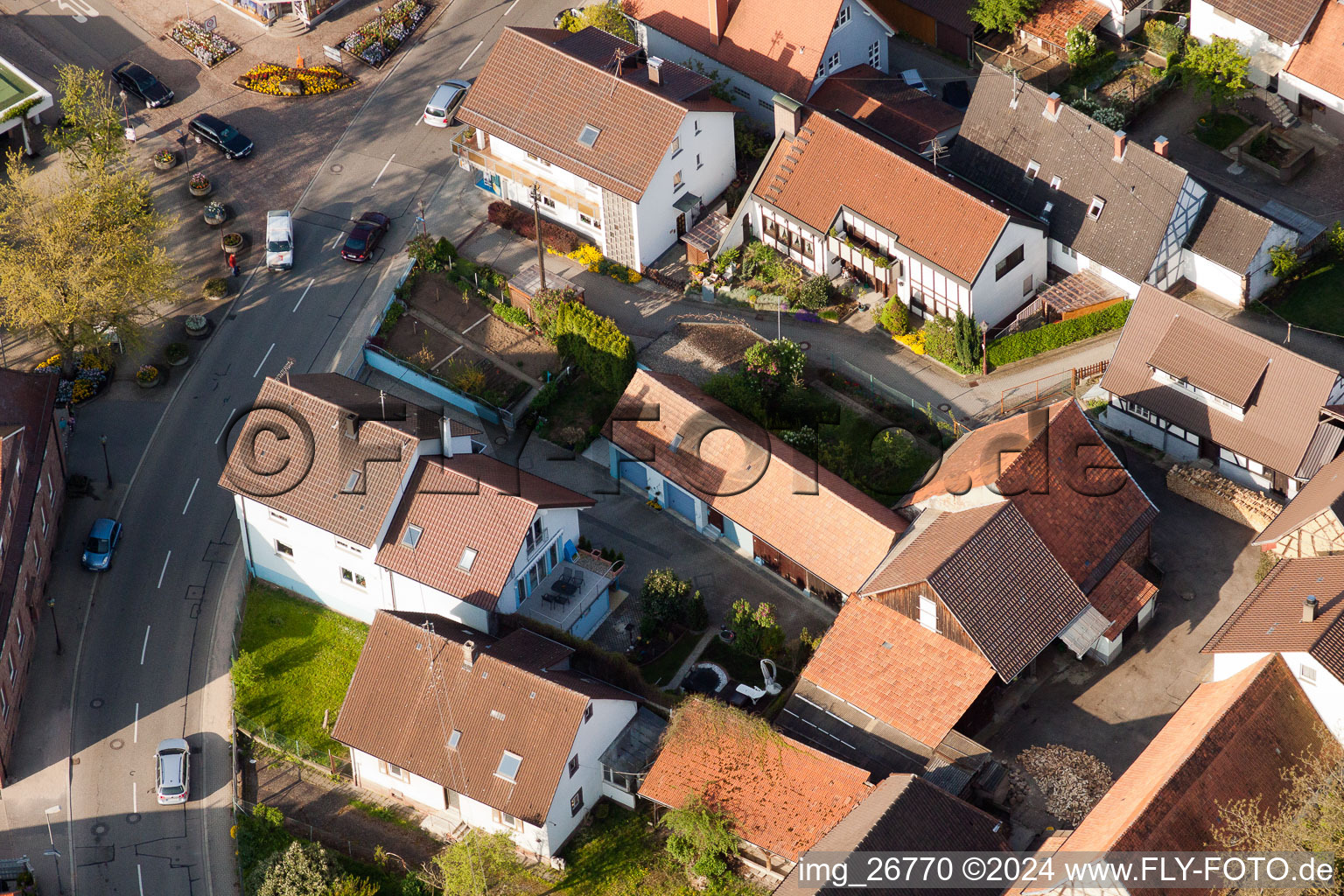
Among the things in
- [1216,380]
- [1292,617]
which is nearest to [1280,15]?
[1216,380]

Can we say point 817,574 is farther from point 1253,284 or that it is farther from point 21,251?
point 21,251

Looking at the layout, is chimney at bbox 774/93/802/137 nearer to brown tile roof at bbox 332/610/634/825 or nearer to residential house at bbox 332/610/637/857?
residential house at bbox 332/610/637/857

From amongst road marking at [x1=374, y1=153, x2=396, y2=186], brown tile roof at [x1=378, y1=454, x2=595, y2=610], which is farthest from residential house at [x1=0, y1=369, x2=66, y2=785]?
road marking at [x1=374, y1=153, x2=396, y2=186]

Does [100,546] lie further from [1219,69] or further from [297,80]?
[1219,69]

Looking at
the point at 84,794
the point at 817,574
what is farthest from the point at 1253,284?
the point at 84,794

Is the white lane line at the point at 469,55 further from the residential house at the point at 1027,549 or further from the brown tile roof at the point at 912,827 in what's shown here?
the brown tile roof at the point at 912,827

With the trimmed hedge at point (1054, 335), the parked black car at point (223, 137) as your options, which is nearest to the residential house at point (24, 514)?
the parked black car at point (223, 137)
